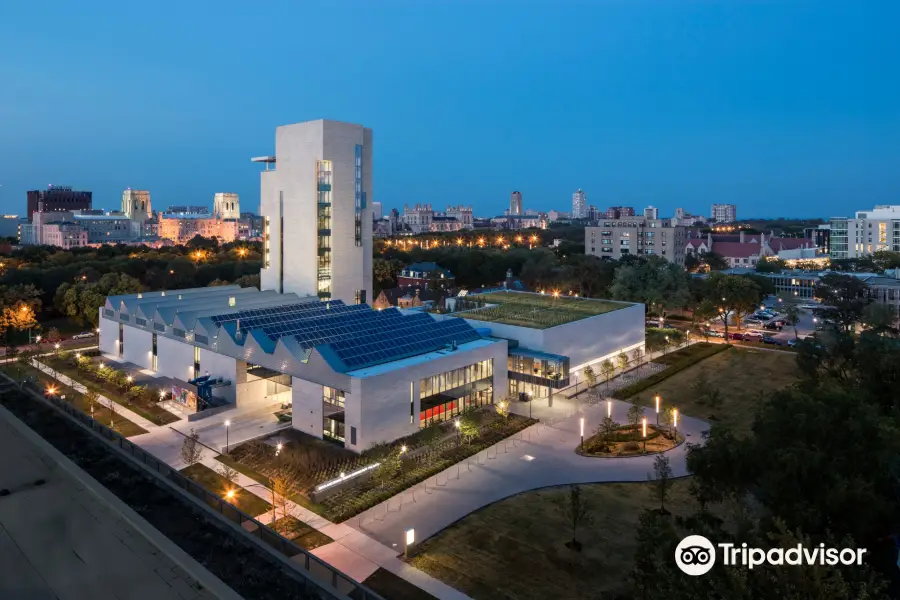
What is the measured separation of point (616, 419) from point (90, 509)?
80.1ft

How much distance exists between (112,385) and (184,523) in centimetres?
2729

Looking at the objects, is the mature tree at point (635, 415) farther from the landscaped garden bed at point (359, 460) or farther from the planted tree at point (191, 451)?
the planted tree at point (191, 451)

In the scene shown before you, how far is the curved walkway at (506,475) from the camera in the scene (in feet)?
63.0

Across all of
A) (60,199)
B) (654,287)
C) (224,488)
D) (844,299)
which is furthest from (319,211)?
(60,199)

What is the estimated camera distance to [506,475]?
2270 centimetres

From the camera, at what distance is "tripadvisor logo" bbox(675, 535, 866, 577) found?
963 cm

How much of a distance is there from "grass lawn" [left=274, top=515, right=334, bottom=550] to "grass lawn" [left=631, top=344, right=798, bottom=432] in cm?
1956

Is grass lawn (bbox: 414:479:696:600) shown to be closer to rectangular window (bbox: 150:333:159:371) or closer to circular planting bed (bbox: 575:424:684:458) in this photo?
circular planting bed (bbox: 575:424:684:458)

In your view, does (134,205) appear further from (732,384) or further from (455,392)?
(732,384)

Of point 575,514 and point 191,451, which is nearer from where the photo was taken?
point 575,514

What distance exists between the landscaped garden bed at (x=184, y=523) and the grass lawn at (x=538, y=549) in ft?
24.0

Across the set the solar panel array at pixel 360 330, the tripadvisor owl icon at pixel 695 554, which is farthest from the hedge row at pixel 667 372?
the tripadvisor owl icon at pixel 695 554

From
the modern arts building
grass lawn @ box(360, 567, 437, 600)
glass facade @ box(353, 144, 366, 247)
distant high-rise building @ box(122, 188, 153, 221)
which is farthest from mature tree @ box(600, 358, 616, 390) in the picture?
distant high-rise building @ box(122, 188, 153, 221)

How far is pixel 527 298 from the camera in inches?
1843
